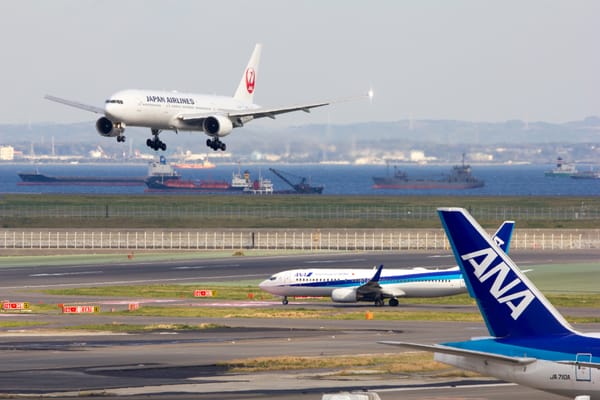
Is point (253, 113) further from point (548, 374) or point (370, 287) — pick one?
point (548, 374)

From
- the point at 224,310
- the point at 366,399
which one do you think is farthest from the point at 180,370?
the point at 224,310

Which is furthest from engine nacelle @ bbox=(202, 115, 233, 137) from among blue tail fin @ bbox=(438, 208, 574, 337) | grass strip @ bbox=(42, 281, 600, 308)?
blue tail fin @ bbox=(438, 208, 574, 337)

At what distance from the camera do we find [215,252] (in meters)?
134

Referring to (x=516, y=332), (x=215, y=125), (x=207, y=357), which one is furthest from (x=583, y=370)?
(x=215, y=125)

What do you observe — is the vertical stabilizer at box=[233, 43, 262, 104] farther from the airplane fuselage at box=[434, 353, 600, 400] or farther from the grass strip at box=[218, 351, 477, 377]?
the airplane fuselage at box=[434, 353, 600, 400]

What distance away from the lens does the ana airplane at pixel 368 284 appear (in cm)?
8181

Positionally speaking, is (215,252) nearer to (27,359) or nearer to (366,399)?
(27,359)

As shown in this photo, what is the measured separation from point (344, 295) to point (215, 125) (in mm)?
26141

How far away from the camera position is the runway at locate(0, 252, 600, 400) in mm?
43062

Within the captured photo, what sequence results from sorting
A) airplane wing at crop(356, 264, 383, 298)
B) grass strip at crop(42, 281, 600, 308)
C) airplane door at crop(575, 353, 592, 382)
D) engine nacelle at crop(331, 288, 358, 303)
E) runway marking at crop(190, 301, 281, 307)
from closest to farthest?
airplane door at crop(575, 353, 592, 382) → airplane wing at crop(356, 264, 383, 298) → engine nacelle at crop(331, 288, 358, 303) → runway marking at crop(190, 301, 281, 307) → grass strip at crop(42, 281, 600, 308)

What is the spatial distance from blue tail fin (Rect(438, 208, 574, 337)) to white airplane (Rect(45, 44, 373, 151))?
68.1 meters

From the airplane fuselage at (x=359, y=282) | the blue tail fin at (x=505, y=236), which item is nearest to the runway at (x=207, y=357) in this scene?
the airplane fuselage at (x=359, y=282)

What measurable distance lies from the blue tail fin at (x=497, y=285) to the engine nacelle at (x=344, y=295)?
52468 mm

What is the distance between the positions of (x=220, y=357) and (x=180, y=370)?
439 centimetres
